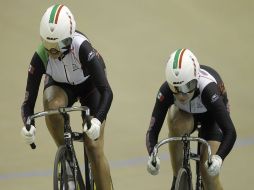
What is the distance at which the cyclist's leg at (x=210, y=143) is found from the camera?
6.15 metres

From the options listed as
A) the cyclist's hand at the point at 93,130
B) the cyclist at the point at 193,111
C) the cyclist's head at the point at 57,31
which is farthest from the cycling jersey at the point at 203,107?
the cyclist's head at the point at 57,31

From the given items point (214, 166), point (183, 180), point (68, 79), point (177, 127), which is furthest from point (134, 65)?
point (214, 166)

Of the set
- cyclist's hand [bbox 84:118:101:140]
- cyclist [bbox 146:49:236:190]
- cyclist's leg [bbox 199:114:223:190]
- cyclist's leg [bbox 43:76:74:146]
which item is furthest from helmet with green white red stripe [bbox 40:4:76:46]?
cyclist's leg [bbox 199:114:223:190]

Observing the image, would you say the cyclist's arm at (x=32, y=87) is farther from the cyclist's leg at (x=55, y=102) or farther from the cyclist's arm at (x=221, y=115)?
the cyclist's arm at (x=221, y=115)

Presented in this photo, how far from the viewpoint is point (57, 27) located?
6.07 metres

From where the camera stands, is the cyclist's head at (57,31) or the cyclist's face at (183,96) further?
the cyclist's head at (57,31)

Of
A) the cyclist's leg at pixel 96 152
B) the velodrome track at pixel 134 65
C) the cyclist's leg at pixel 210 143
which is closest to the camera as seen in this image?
the cyclist's leg at pixel 210 143

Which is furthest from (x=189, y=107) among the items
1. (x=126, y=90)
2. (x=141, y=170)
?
(x=126, y=90)

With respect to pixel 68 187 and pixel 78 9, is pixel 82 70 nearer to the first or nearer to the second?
pixel 68 187

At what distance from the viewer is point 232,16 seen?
10992mm

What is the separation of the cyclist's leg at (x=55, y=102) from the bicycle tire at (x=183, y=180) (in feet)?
3.20

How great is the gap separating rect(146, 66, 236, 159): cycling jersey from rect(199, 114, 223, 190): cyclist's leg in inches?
3.0

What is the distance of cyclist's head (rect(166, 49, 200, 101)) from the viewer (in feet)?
19.2

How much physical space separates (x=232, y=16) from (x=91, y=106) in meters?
4.93
